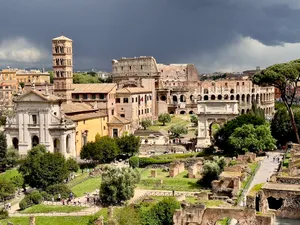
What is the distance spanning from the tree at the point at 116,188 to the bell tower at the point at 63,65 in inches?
1240

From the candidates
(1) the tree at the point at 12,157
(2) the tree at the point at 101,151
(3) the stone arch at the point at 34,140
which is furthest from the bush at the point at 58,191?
(3) the stone arch at the point at 34,140

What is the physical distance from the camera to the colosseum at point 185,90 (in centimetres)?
9100

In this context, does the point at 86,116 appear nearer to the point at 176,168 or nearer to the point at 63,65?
the point at 63,65

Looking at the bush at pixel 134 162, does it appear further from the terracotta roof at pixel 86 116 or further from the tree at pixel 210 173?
the tree at pixel 210 173

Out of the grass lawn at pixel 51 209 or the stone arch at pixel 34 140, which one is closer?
the grass lawn at pixel 51 209

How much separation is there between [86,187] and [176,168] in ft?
28.7

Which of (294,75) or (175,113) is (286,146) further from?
(175,113)

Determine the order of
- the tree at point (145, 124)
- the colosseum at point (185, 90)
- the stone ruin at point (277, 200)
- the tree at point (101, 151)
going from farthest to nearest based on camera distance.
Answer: the colosseum at point (185, 90), the tree at point (145, 124), the tree at point (101, 151), the stone ruin at point (277, 200)

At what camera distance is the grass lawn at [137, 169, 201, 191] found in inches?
1510

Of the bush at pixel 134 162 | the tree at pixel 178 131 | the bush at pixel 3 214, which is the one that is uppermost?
the tree at pixel 178 131

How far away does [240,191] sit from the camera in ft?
108

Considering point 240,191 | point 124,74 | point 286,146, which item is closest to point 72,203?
point 240,191

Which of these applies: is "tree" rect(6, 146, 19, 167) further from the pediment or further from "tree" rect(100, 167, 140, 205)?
"tree" rect(100, 167, 140, 205)

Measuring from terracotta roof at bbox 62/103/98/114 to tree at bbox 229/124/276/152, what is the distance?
1964cm
